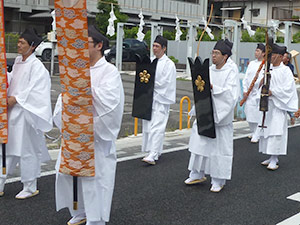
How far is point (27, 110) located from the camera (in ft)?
17.7

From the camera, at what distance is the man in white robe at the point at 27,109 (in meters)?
5.41

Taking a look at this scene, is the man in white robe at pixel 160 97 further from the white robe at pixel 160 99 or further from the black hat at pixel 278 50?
the black hat at pixel 278 50

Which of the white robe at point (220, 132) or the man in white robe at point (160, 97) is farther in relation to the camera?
the man in white robe at point (160, 97)

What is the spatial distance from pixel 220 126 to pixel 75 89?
9.31 feet

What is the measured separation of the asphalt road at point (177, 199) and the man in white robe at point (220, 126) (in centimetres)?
29

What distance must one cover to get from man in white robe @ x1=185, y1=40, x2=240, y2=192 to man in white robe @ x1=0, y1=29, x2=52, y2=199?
6.56 feet

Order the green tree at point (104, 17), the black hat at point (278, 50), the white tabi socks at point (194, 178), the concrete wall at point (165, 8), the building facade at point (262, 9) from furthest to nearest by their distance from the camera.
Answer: the building facade at point (262, 9) < the concrete wall at point (165, 8) < the green tree at point (104, 17) < the black hat at point (278, 50) < the white tabi socks at point (194, 178)

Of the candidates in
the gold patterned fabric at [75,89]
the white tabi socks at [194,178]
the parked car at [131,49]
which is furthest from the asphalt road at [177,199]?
the parked car at [131,49]

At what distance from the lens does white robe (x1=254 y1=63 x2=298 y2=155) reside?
7621 millimetres

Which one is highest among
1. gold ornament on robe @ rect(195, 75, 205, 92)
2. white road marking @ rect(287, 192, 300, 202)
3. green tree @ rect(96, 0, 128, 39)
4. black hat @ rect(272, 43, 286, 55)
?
green tree @ rect(96, 0, 128, 39)

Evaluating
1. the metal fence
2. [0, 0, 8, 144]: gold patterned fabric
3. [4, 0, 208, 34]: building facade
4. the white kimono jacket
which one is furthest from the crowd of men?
[4, 0, 208, 34]: building facade

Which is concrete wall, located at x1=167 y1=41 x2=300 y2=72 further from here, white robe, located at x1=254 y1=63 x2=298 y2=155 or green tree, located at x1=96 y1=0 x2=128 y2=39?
white robe, located at x1=254 y1=63 x2=298 y2=155

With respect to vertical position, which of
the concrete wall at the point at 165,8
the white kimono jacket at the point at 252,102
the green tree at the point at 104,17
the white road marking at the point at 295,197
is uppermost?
the concrete wall at the point at 165,8

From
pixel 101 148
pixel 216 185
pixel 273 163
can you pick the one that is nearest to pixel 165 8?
pixel 273 163
